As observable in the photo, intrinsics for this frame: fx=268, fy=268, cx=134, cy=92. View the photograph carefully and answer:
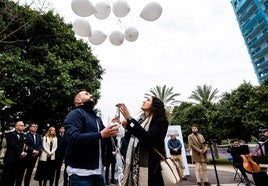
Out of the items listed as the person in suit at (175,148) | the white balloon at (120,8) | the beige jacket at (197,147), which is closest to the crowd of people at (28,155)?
the white balloon at (120,8)

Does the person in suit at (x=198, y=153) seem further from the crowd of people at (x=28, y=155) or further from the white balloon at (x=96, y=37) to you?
the white balloon at (x=96, y=37)

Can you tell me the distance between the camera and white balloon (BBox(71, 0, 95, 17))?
4.93 meters

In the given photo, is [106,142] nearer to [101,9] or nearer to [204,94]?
[101,9]

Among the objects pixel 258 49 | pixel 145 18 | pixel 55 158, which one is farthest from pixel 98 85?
pixel 258 49

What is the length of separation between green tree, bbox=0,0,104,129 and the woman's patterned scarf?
1089cm

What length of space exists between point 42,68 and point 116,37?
29.1ft

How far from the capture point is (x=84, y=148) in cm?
239

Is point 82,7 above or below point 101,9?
below

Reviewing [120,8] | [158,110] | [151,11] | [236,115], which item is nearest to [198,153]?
[151,11]

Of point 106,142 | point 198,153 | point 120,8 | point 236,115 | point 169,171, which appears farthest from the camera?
point 236,115

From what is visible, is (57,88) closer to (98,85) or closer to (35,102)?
(35,102)

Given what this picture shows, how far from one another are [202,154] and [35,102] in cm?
1031

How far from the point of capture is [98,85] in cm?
1723

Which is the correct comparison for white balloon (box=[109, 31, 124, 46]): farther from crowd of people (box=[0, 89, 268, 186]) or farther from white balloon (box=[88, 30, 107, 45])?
crowd of people (box=[0, 89, 268, 186])
